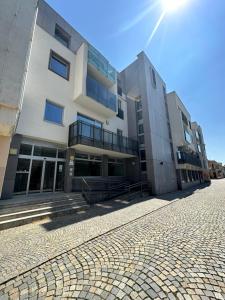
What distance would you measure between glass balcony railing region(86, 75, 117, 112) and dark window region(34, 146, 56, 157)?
5.37 m

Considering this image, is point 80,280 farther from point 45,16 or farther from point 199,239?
point 45,16

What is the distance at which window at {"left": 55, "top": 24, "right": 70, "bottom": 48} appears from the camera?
492 inches

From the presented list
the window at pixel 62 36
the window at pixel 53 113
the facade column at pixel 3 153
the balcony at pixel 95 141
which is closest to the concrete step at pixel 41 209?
the facade column at pixel 3 153

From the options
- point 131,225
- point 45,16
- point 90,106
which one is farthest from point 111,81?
point 131,225

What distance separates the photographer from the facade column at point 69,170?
10.1m

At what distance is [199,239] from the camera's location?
4.18 m

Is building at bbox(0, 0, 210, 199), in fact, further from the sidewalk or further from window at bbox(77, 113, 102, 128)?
the sidewalk

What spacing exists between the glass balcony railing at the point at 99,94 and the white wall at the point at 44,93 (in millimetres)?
1362

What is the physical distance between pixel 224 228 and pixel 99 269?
464 centimetres

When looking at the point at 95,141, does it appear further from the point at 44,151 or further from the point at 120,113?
the point at 120,113

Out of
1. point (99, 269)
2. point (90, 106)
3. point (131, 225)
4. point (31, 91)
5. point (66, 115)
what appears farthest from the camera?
point (90, 106)

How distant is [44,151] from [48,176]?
1773 millimetres

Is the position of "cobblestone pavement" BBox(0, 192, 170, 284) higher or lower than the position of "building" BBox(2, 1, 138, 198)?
lower

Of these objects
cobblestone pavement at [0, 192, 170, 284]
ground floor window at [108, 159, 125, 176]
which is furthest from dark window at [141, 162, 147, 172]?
cobblestone pavement at [0, 192, 170, 284]
